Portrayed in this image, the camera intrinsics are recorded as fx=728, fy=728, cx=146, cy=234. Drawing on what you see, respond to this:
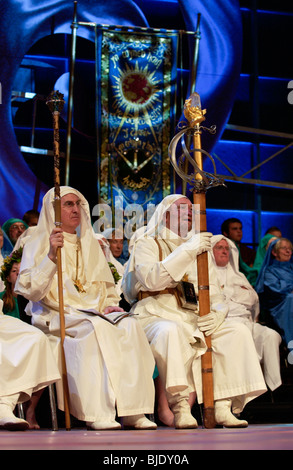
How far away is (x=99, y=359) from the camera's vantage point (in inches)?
187

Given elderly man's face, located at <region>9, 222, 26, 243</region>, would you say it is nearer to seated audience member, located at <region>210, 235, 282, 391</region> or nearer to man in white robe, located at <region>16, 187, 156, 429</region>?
man in white robe, located at <region>16, 187, 156, 429</region>

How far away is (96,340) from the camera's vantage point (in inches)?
187

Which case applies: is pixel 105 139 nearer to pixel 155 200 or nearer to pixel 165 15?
pixel 155 200

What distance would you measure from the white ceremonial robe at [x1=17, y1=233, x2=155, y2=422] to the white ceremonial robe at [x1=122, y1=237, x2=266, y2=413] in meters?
0.17

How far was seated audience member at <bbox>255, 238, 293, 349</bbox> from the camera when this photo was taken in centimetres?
703

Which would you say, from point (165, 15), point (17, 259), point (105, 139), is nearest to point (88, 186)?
point (105, 139)

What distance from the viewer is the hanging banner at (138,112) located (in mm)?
8859

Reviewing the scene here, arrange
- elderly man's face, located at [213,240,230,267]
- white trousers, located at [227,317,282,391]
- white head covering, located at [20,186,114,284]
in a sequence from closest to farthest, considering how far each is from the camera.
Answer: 1. white head covering, located at [20,186,114,284]
2. white trousers, located at [227,317,282,391]
3. elderly man's face, located at [213,240,230,267]

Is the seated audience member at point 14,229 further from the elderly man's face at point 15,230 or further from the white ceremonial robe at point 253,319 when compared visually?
the white ceremonial robe at point 253,319

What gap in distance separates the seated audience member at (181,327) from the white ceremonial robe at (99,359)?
0.64 ft

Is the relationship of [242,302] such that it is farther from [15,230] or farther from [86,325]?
[86,325]

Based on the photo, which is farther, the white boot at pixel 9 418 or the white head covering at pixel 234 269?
the white head covering at pixel 234 269

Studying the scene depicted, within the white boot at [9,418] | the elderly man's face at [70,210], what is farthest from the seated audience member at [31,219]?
the white boot at [9,418]

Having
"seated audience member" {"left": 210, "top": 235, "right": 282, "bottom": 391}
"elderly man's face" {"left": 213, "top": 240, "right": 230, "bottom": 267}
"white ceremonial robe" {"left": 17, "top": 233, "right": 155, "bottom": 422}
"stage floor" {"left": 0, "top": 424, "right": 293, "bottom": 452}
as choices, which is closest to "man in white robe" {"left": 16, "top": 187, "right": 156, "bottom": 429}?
"white ceremonial robe" {"left": 17, "top": 233, "right": 155, "bottom": 422}
